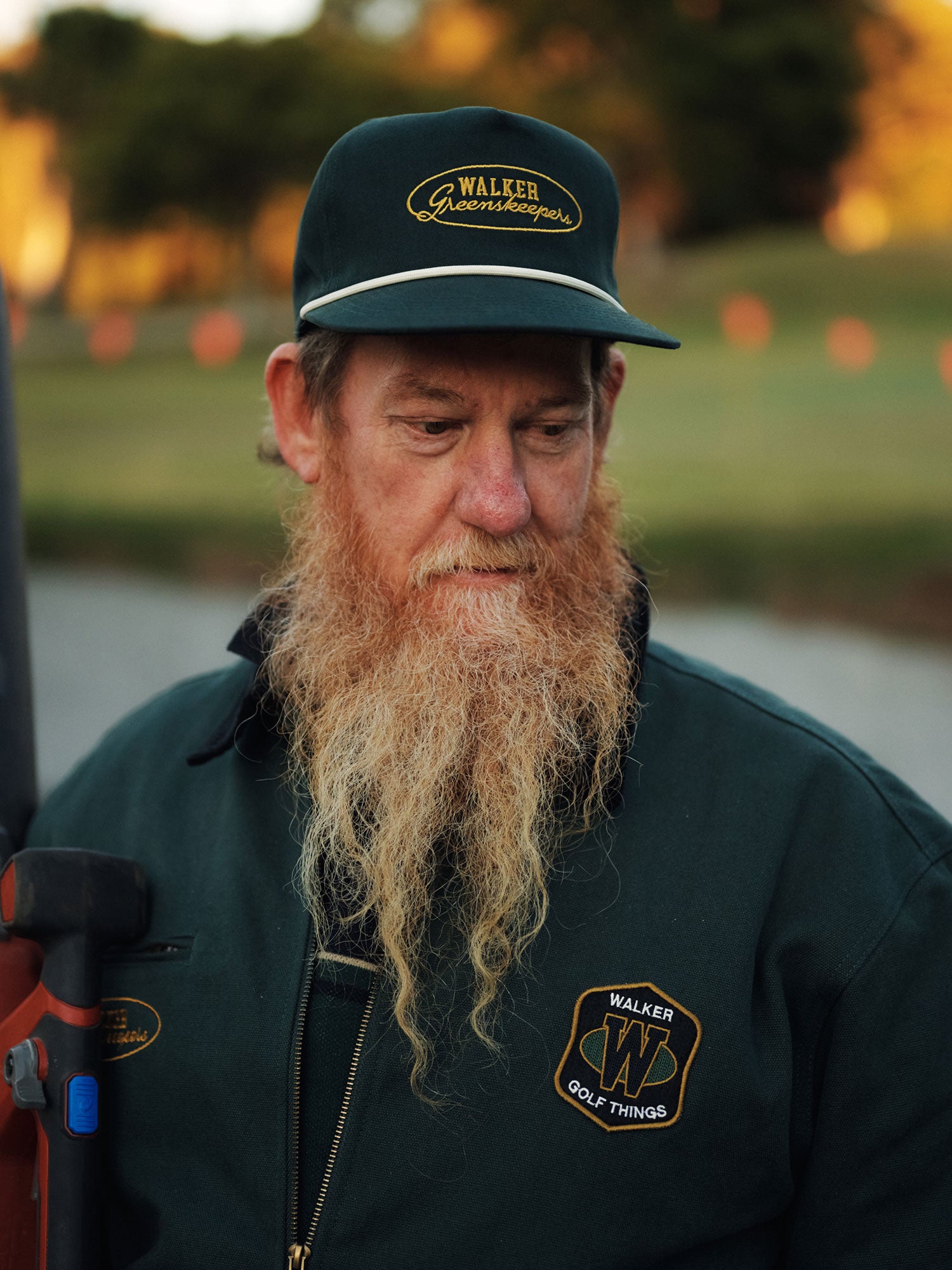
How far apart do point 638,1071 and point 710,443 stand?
3.16 m

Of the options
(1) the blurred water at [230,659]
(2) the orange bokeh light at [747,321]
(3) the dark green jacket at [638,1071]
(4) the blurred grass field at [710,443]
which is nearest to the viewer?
(3) the dark green jacket at [638,1071]

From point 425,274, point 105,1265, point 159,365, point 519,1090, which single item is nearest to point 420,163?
point 425,274

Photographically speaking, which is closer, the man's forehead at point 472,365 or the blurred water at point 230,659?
the man's forehead at point 472,365

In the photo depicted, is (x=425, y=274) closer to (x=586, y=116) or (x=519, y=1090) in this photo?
(x=519, y=1090)

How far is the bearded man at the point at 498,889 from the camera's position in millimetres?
A: 1507

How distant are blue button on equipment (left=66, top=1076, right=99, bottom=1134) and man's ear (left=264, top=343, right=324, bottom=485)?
3.11 ft

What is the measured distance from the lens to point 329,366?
5.86 ft

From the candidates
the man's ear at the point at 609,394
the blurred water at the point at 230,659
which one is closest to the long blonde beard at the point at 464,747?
the man's ear at the point at 609,394

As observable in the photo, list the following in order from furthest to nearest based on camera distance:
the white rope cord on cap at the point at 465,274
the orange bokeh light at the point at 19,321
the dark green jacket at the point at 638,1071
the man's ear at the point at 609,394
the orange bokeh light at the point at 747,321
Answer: the orange bokeh light at the point at 19,321, the orange bokeh light at the point at 747,321, the man's ear at the point at 609,394, the white rope cord on cap at the point at 465,274, the dark green jacket at the point at 638,1071

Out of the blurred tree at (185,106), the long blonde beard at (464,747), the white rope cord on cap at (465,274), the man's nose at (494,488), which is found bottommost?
the long blonde beard at (464,747)

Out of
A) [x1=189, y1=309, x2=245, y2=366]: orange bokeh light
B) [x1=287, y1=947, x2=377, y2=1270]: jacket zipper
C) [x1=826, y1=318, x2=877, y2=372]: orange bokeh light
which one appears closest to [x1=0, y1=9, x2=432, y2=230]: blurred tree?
[x1=189, y1=309, x2=245, y2=366]: orange bokeh light

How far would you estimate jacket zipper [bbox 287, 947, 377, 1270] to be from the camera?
4.91 ft

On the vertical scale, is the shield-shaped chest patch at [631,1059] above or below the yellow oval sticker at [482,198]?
below

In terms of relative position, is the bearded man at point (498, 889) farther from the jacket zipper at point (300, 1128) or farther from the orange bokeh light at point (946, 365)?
the orange bokeh light at point (946, 365)
